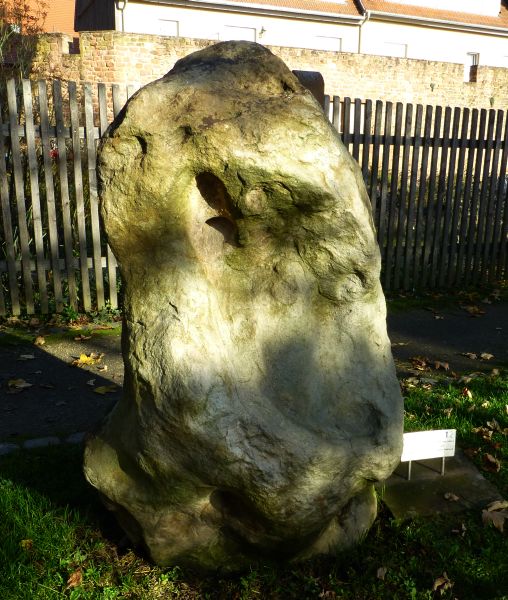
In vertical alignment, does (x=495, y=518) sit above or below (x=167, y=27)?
below

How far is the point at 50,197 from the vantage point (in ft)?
19.1

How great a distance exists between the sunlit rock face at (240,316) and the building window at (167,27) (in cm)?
1881

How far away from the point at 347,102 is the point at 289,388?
5.01 metres

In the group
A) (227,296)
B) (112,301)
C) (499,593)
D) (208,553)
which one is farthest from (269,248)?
(112,301)

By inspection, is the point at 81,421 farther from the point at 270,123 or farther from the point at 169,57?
the point at 169,57

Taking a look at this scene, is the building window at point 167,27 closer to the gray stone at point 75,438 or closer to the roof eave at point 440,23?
the roof eave at point 440,23

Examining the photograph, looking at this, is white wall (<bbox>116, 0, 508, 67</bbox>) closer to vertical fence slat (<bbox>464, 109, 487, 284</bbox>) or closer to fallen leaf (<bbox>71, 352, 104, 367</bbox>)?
vertical fence slat (<bbox>464, 109, 487, 284</bbox>)

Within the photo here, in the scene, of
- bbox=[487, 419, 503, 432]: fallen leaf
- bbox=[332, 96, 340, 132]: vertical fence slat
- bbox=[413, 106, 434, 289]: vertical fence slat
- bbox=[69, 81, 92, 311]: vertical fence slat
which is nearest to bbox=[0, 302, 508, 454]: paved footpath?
bbox=[69, 81, 92, 311]: vertical fence slat

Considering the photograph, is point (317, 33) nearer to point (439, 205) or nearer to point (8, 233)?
point (439, 205)

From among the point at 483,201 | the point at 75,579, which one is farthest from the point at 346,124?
the point at 75,579

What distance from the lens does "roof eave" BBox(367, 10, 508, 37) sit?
70.4ft

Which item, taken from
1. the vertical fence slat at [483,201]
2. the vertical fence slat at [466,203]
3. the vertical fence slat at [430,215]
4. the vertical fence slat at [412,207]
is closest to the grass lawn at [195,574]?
the vertical fence slat at [412,207]

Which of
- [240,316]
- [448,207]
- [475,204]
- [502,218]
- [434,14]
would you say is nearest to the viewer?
[240,316]

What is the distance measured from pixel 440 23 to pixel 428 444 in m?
23.3
